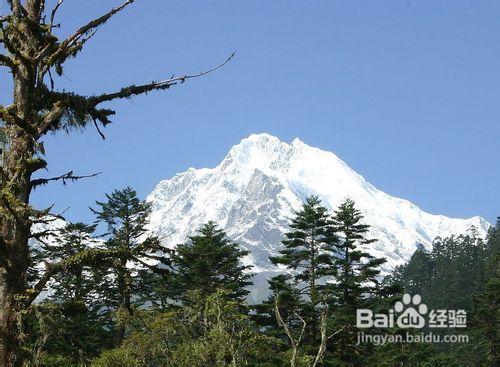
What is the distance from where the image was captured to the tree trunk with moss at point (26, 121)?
6.66 meters

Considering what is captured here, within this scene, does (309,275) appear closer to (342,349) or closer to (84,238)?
(342,349)

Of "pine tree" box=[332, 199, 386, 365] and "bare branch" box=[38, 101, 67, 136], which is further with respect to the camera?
"pine tree" box=[332, 199, 386, 365]

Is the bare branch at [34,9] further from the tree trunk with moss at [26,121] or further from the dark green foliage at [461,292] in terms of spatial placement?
the dark green foliage at [461,292]

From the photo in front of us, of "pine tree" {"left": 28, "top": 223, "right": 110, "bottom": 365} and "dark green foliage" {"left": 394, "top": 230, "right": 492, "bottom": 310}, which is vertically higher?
"dark green foliage" {"left": 394, "top": 230, "right": 492, "bottom": 310}

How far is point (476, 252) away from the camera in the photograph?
120 meters

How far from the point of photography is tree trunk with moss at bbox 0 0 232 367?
666cm

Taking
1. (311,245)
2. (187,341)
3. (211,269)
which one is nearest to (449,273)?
(311,245)

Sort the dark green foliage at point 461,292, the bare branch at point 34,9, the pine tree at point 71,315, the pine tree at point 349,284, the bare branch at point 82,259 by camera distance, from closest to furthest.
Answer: the bare branch at point 82,259, the pine tree at point 71,315, the bare branch at point 34,9, the pine tree at point 349,284, the dark green foliage at point 461,292

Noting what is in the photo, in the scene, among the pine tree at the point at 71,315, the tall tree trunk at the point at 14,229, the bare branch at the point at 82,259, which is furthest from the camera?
the pine tree at the point at 71,315

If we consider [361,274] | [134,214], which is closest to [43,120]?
[361,274]

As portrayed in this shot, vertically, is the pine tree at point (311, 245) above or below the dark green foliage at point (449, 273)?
below

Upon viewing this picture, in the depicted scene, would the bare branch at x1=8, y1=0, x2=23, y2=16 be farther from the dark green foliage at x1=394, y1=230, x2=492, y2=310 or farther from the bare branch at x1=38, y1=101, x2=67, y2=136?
the dark green foliage at x1=394, y1=230, x2=492, y2=310

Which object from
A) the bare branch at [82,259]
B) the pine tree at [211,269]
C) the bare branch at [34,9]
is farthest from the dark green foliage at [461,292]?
the bare branch at [34,9]

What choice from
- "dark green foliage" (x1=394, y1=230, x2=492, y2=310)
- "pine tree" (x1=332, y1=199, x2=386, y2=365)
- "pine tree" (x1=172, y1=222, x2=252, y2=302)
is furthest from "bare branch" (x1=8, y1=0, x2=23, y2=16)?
"dark green foliage" (x1=394, y1=230, x2=492, y2=310)
